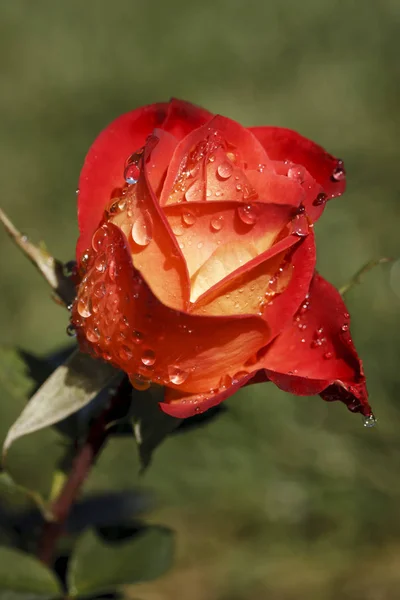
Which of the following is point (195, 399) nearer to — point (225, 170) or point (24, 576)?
point (225, 170)

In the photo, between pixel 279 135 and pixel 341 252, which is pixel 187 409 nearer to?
pixel 279 135

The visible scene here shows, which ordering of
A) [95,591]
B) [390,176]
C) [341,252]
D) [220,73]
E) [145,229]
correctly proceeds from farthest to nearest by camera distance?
[220,73] → [390,176] → [341,252] → [95,591] → [145,229]

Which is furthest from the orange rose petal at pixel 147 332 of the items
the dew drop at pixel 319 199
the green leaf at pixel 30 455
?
the green leaf at pixel 30 455

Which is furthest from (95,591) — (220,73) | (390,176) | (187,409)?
(220,73)

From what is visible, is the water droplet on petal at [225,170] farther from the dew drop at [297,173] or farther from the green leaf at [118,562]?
the green leaf at [118,562]

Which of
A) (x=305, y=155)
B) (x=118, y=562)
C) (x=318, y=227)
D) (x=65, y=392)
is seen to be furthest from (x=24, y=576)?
(x=318, y=227)

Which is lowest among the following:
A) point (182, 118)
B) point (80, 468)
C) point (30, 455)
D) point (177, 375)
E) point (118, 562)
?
point (30, 455)
